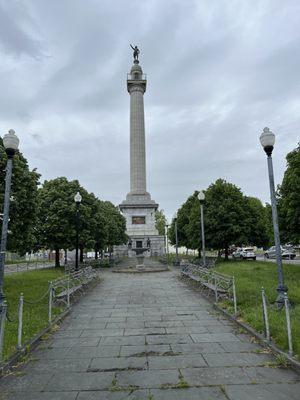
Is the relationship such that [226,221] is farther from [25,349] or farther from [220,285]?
[25,349]

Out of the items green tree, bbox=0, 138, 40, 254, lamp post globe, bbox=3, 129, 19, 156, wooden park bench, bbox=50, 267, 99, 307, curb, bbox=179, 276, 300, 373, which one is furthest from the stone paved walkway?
green tree, bbox=0, 138, 40, 254

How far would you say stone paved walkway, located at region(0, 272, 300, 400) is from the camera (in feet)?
18.1

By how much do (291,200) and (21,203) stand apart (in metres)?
14.1

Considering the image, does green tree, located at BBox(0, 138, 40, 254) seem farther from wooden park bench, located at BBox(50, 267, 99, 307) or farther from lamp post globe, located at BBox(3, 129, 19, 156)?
lamp post globe, located at BBox(3, 129, 19, 156)

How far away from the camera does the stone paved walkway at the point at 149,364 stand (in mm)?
5527

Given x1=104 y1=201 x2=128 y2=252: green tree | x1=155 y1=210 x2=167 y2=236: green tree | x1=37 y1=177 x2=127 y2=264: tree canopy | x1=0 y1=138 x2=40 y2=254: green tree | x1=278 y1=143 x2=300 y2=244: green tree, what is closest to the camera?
x1=0 y1=138 x2=40 y2=254: green tree

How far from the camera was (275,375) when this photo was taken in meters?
6.14

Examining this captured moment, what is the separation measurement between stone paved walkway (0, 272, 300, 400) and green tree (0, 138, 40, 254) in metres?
6.99

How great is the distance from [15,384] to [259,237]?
32854 mm

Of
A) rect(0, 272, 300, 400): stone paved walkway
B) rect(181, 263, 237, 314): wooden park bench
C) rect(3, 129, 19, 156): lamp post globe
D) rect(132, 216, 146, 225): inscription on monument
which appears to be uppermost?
rect(132, 216, 146, 225): inscription on monument

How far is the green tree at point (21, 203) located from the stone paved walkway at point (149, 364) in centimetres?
699

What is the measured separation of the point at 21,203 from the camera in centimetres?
1709

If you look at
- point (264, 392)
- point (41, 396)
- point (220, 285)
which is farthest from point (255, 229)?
point (41, 396)

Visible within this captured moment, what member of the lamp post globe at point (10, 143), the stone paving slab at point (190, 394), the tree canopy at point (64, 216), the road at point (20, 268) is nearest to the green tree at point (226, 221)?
the tree canopy at point (64, 216)
